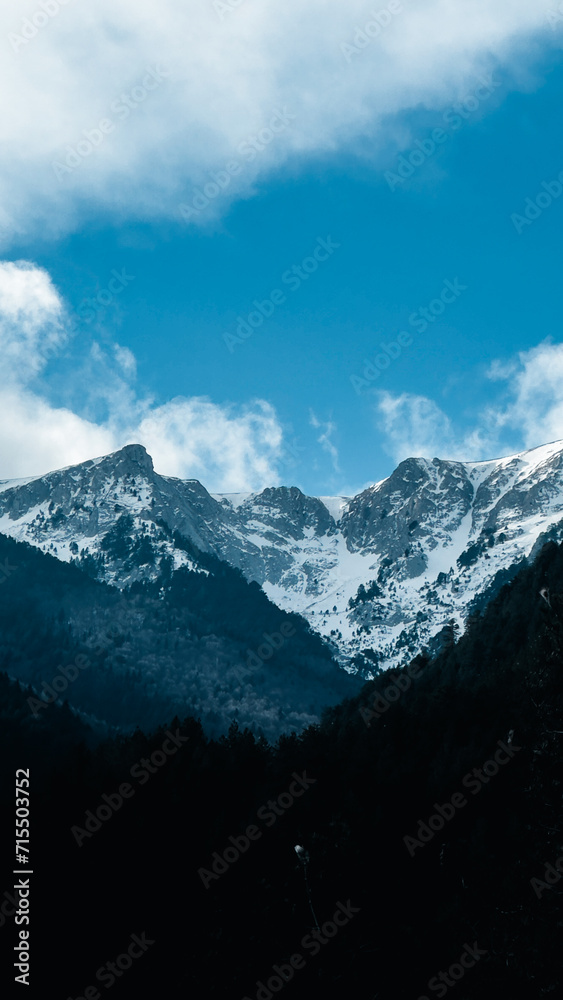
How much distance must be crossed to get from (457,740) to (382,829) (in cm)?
2130

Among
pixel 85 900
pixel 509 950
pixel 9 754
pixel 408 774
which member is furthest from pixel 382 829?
pixel 9 754

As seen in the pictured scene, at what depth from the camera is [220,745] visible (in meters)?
112

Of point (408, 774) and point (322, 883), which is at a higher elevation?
point (408, 774)

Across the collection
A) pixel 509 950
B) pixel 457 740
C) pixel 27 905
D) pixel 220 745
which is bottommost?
pixel 27 905

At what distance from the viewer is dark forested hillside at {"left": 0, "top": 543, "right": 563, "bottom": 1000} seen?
120ft

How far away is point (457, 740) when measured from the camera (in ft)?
327

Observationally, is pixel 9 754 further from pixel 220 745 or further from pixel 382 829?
pixel 382 829

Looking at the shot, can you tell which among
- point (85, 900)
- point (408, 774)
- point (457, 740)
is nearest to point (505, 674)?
point (457, 740)

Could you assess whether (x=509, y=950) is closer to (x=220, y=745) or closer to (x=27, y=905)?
(x=27, y=905)

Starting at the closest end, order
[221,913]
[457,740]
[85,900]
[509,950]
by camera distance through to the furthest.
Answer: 1. [509,950]
2. [221,913]
3. [85,900]
4. [457,740]

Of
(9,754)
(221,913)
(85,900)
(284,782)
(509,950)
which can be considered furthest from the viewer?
(9,754)

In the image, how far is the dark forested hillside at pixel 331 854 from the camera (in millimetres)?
36625

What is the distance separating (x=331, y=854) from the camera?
68.6 m

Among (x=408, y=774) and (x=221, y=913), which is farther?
(x=408, y=774)
